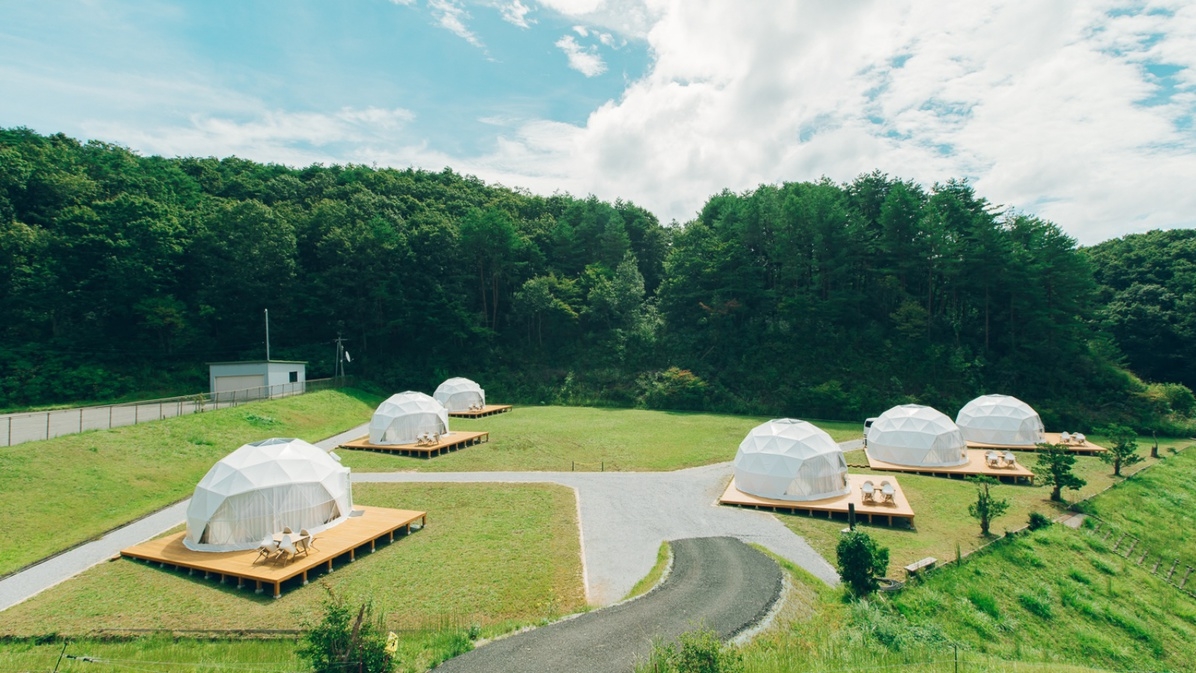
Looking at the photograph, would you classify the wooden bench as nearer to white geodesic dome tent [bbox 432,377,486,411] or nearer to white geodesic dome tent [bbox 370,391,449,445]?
white geodesic dome tent [bbox 370,391,449,445]

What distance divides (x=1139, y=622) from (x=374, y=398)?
43.2m

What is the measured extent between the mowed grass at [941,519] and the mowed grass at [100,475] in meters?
21.3

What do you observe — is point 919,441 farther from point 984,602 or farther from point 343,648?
point 343,648

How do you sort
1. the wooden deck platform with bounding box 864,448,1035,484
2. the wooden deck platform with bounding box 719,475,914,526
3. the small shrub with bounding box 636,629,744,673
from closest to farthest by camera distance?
the small shrub with bounding box 636,629,744,673 < the wooden deck platform with bounding box 719,475,914,526 < the wooden deck platform with bounding box 864,448,1035,484

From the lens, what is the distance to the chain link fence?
836 inches

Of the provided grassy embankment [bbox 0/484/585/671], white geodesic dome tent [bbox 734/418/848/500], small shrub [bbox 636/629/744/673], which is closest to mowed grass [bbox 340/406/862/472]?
white geodesic dome tent [bbox 734/418/848/500]

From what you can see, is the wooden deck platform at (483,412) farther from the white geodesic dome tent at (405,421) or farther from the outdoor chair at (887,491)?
the outdoor chair at (887,491)

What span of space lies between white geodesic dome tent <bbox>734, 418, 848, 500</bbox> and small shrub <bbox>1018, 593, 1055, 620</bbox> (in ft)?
20.3

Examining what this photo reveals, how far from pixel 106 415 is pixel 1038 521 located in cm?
3851

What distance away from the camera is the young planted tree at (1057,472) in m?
20.0

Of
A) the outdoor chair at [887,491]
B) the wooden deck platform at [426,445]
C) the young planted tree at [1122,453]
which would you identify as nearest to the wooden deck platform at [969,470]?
the young planted tree at [1122,453]

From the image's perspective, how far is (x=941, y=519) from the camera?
1784cm

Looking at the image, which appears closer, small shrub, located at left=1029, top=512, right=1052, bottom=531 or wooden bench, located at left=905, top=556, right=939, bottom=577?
wooden bench, located at left=905, top=556, right=939, bottom=577

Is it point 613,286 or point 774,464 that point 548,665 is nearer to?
point 774,464
